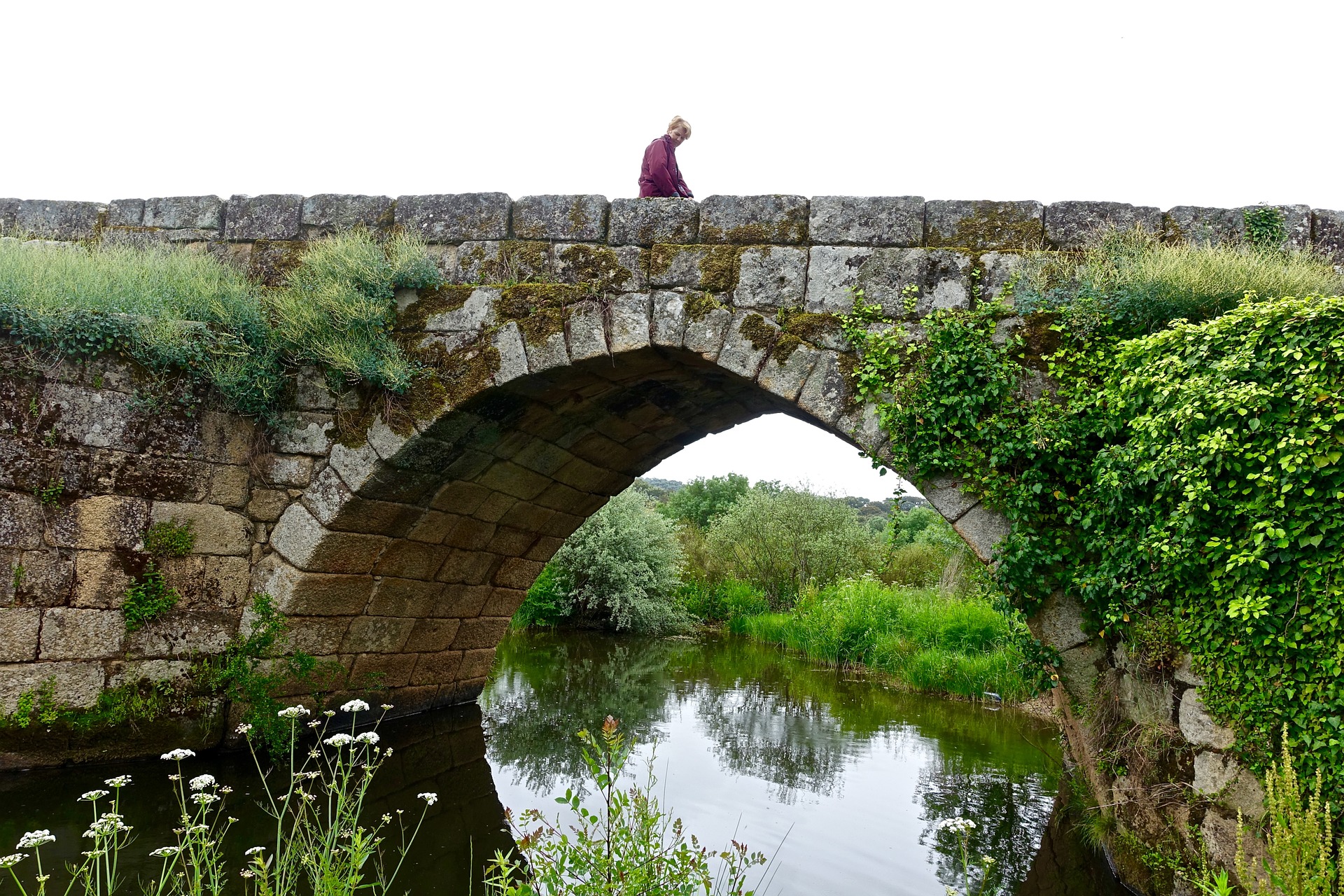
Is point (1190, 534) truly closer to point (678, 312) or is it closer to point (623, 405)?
point (678, 312)

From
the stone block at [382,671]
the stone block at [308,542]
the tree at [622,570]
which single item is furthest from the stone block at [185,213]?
the tree at [622,570]

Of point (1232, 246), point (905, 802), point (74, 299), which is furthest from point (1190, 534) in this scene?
point (74, 299)

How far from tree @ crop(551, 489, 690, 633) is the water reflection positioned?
11.1 feet

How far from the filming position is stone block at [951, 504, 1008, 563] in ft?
12.6

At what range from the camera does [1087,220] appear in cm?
420

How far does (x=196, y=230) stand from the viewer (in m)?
5.37

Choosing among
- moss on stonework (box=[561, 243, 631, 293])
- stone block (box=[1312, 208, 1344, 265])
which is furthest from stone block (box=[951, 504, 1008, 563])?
moss on stonework (box=[561, 243, 631, 293])

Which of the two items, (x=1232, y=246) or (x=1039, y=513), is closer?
(x=1039, y=513)

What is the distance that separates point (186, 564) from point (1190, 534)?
4710mm

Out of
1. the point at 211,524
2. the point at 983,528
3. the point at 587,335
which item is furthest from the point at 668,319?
the point at 211,524

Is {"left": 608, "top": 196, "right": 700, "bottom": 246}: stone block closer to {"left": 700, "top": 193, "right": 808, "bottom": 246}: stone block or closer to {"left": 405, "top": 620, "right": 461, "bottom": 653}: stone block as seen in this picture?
{"left": 700, "top": 193, "right": 808, "bottom": 246}: stone block

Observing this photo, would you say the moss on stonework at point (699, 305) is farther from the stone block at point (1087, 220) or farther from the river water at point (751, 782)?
the river water at point (751, 782)

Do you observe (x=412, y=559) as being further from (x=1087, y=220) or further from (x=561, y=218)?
(x=1087, y=220)

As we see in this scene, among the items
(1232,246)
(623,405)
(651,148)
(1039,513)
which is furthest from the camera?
(623,405)
